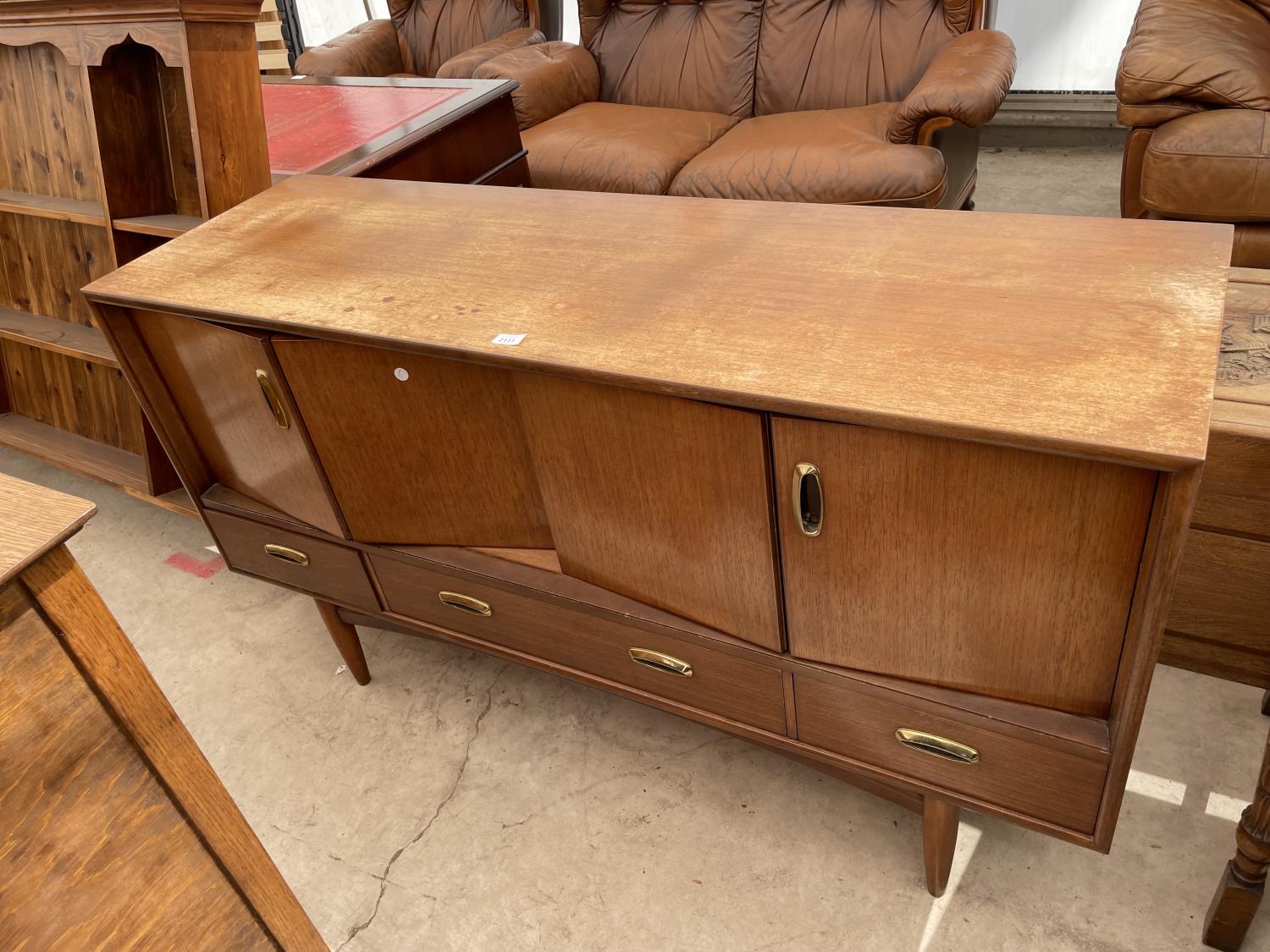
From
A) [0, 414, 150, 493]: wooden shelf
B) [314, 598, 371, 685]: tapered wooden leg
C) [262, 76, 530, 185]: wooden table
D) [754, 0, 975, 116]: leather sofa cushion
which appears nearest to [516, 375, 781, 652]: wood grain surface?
[314, 598, 371, 685]: tapered wooden leg

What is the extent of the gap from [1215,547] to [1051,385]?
688 millimetres

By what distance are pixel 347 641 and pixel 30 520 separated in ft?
3.65

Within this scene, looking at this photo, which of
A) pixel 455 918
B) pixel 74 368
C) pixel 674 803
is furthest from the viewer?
pixel 74 368

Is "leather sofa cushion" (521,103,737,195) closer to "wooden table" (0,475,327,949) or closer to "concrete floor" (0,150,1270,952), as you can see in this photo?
"concrete floor" (0,150,1270,952)

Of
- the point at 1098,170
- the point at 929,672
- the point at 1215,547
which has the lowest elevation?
the point at 1098,170

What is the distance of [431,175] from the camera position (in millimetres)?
2039

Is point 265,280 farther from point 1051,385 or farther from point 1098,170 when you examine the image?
point 1098,170

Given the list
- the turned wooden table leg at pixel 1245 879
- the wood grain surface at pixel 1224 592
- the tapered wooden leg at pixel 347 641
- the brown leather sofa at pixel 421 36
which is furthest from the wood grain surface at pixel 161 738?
the brown leather sofa at pixel 421 36

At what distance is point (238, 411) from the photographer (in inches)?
59.2

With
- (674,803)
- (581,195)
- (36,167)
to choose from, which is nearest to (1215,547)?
(674,803)

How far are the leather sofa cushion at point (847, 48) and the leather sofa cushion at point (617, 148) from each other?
238mm

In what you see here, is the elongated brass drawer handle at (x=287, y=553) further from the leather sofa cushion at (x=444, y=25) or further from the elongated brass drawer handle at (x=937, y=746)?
the leather sofa cushion at (x=444, y=25)

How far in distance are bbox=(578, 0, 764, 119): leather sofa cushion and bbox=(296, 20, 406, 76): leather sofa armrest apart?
0.90m

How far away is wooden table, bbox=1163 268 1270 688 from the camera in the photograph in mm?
1266
